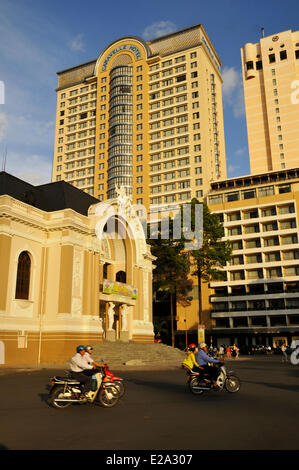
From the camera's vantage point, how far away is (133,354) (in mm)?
31672

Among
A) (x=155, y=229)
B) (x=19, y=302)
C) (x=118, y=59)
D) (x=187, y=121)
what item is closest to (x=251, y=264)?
(x=155, y=229)

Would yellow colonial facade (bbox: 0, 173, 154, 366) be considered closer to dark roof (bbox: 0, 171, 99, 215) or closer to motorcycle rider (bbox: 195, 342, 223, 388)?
dark roof (bbox: 0, 171, 99, 215)

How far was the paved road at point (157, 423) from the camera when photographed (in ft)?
21.2

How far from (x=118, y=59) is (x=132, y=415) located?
9270 centimetres

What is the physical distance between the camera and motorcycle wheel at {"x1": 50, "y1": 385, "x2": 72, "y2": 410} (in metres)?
10.3

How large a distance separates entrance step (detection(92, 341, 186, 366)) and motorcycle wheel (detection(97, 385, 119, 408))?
17733 mm

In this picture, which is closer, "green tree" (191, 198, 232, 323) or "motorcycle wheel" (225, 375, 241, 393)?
"motorcycle wheel" (225, 375, 241, 393)

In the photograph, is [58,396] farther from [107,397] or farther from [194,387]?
[194,387]

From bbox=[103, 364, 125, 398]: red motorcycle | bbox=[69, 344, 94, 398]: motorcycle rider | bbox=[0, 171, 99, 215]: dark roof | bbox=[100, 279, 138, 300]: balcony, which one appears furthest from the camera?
bbox=[100, 279, 138, 300]: balcony

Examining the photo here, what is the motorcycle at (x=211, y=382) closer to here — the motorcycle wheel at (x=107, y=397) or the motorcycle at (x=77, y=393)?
the motorcycle wheel at (x=107, y=397)

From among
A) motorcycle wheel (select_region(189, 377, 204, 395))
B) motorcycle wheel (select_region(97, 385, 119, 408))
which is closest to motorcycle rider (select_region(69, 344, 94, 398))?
motorcycle wheel (select_region(97, 385, 119, 408))

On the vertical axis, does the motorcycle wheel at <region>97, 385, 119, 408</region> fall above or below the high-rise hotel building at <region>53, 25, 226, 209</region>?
below

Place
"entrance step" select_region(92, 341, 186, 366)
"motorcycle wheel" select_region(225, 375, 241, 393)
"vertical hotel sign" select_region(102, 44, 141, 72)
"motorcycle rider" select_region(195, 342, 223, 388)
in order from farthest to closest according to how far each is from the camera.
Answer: "vertical hotel sign" select_region(102, 44, 141, 72) < "entrance step" select_region(92, 341, 186, 366) < "motorcycle wheel" select_region(225, 375, 241, 393) < "motorcycle rider" select_region(195, 342, 223, 388)
